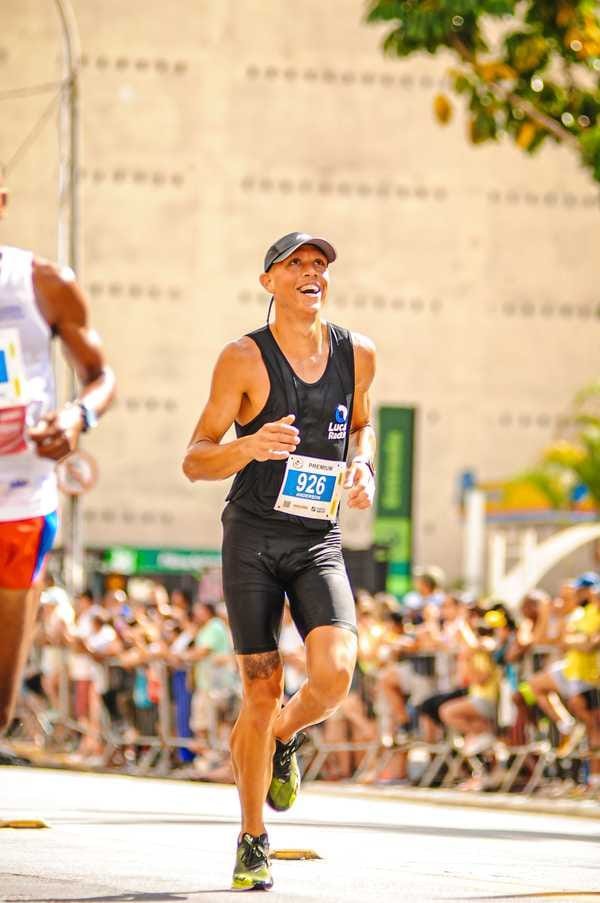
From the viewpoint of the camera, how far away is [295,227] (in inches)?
2052

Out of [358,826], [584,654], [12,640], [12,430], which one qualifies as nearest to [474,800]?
[584,654]

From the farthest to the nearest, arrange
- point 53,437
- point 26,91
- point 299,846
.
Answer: point 26,91, point 299,846, point 53,437

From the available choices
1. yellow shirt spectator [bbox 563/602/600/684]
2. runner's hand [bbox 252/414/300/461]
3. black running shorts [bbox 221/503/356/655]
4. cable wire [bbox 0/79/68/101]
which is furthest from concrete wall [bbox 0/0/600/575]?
runner's hand [bbox 252/414/300/461]

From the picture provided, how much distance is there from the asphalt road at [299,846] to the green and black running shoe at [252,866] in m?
0.08

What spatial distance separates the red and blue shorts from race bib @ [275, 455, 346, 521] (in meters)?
0.99

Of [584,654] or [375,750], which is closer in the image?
[584,654]

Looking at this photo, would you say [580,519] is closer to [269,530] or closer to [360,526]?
[360,526]


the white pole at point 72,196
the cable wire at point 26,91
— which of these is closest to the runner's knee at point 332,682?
the white pole at point 72,196

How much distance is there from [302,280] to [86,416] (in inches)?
49.2

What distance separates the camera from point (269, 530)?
266 inches

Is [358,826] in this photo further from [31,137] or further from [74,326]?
[31,137]

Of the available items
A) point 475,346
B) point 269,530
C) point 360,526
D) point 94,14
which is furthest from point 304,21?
point 269,530

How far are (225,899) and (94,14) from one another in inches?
1918

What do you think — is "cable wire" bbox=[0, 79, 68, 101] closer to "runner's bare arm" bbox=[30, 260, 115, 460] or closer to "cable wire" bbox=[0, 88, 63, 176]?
"cable wire" bbox=[0, 88, 63, 176]
